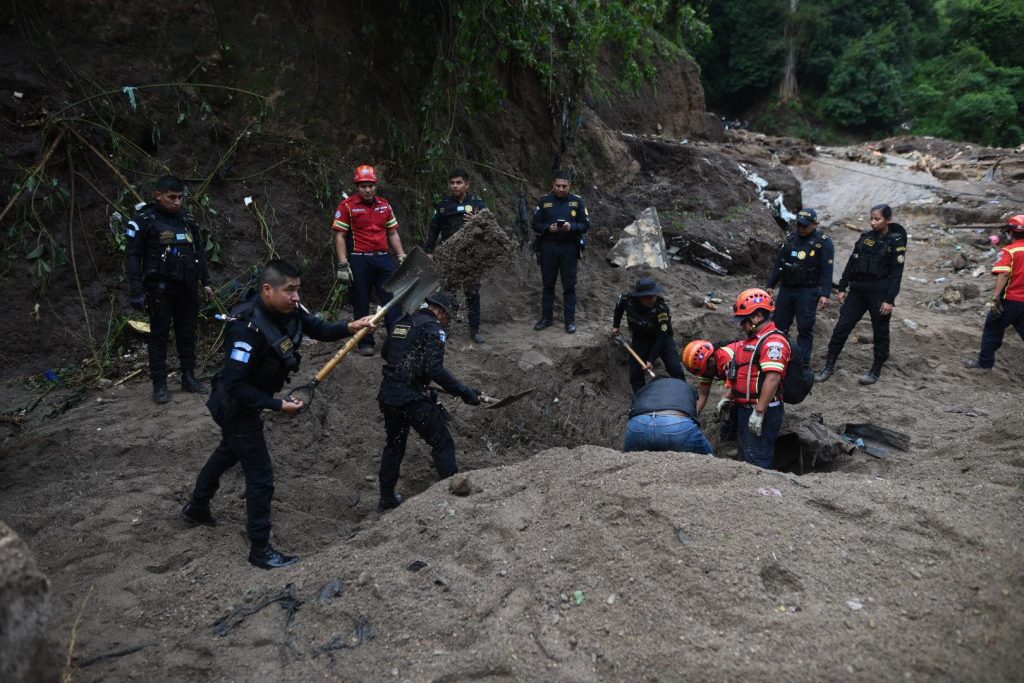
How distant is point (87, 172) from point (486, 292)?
4.37 m

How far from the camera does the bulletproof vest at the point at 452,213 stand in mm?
6867

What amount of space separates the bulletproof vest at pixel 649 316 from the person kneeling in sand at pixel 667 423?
5.45 ft

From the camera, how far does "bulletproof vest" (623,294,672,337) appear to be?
22.0 feet

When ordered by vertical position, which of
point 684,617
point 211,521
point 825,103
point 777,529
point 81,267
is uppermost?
point 825,103

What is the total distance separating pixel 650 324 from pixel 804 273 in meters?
1.73

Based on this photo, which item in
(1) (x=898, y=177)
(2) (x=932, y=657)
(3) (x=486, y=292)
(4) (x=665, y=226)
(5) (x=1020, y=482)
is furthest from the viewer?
(1) (x=898, y=177)

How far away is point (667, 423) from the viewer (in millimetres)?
4805

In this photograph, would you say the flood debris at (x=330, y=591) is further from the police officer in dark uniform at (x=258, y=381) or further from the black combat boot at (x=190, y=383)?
the black combat boot at (x=190, y=383)

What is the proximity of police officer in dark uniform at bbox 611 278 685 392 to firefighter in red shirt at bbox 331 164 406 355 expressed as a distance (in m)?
2.32

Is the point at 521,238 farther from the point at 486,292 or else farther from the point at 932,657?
the point at 932,657

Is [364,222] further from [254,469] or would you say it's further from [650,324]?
[254,469]

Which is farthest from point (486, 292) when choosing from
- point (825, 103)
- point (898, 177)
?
point (825, 103)

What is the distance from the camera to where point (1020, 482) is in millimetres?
4070

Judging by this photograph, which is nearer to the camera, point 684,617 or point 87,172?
point 684,617
